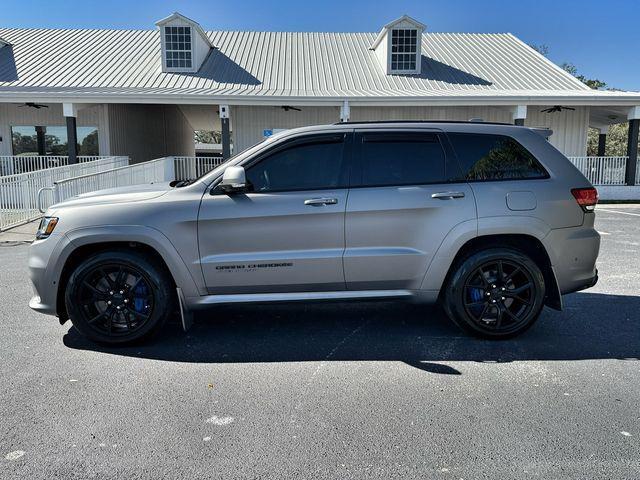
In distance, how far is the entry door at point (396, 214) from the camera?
172 inches

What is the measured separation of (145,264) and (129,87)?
14.8m

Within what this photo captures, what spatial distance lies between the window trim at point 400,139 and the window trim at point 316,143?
0.17 feet

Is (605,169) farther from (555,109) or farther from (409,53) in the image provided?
(409,53)

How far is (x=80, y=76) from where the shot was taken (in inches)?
711

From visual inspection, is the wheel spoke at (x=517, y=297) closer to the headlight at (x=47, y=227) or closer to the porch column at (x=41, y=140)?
the headlight at (x=47, y=227)

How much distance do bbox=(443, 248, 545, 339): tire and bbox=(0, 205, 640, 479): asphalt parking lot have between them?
162mm

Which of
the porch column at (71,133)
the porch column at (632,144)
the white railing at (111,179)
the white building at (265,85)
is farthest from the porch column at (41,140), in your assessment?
the porch column at (632,144)

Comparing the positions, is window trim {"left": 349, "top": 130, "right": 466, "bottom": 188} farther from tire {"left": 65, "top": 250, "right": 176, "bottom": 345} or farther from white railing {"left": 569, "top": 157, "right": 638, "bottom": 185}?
white railing {"left": 569, "top": 157, "right": 638, "bottom": 185}

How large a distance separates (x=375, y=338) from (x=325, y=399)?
126 cm

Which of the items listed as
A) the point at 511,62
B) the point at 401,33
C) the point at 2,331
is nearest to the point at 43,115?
the point at 401,33

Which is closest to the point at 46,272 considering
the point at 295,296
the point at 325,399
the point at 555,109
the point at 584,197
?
the point at 295,296

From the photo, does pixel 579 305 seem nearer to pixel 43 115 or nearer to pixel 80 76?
pixel 80 76

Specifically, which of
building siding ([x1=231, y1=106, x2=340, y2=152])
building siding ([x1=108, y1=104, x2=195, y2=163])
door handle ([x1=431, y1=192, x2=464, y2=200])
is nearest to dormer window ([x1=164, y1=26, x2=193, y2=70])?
building siding ([x1=108, y1=104, x2=195, y2=163])

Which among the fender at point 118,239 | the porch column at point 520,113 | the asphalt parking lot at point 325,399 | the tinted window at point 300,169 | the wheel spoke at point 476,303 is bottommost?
the asphalt parking lot at point 325,399
